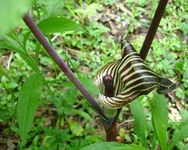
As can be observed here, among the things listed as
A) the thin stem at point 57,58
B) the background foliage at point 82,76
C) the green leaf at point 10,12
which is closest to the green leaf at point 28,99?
the background foliage at point 82,76

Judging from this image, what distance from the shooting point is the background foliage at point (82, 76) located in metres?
1.10

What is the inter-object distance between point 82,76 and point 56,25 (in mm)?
564

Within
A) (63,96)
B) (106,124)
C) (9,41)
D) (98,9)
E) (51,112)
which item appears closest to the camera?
(9,41)

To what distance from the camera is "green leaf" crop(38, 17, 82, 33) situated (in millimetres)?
964

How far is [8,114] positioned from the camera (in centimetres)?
149

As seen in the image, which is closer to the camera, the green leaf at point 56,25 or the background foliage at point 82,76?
the green leaf at point 56,25

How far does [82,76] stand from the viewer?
152 cm

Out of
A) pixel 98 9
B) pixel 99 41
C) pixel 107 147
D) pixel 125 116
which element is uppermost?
pixel 98 9

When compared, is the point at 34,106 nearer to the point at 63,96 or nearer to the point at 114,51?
the point at 63,96

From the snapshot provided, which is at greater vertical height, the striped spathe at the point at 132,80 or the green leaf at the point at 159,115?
the striped spathe at the point at 132,80

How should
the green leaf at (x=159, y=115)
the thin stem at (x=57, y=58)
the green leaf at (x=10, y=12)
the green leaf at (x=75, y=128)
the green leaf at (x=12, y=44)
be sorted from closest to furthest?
the green leaf at (x=10, y=12) < the thin stem at (x=57, y=58) < the green leaf at (x=12, y=44) < the green leaf at (x=159, y=115) < the green leaf at (x=75, y=128)

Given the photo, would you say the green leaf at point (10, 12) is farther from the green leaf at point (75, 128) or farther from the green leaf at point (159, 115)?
the green leaf at point (75, 128)

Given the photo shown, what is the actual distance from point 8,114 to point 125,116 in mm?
563

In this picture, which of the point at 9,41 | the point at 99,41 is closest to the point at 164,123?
the point at 9,41
